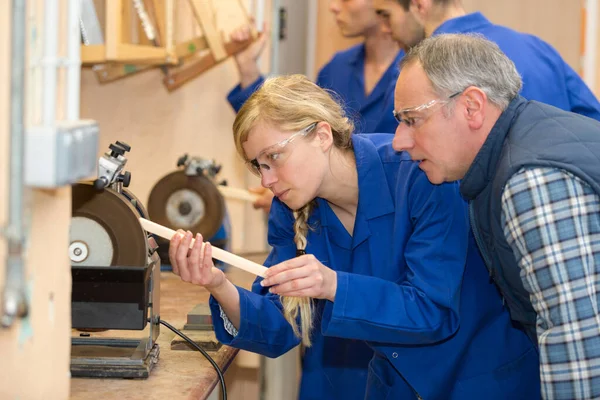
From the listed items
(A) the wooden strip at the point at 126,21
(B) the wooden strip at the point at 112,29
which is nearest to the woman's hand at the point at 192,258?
(B) the wooden strip at the point at 112,29

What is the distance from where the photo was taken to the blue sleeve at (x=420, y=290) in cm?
154

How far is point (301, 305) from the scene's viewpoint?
5.87 feet

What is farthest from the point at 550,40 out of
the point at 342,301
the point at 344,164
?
the point at 342,301

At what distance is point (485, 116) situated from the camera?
147 centimetres

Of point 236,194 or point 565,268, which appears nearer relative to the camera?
point 565,268

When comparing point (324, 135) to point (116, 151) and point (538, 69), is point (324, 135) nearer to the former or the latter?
point (116, 151)

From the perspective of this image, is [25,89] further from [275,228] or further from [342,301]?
[275,228]

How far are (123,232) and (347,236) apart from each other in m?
0.50

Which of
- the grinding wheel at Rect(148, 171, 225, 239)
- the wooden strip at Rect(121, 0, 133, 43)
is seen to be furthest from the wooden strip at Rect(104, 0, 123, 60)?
the grinding wheel at Rect(148, 171, 225, 239)

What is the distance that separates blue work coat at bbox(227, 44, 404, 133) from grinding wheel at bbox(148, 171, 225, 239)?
391 mm

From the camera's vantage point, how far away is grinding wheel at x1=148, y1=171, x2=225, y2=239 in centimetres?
255

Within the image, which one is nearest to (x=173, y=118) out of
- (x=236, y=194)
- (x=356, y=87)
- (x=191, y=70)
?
(x=191, y=70)

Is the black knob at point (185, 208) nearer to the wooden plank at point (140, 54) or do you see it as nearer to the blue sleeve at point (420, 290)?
the wooden plank at point (140, 54)

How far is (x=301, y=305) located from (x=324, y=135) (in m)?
0.38
